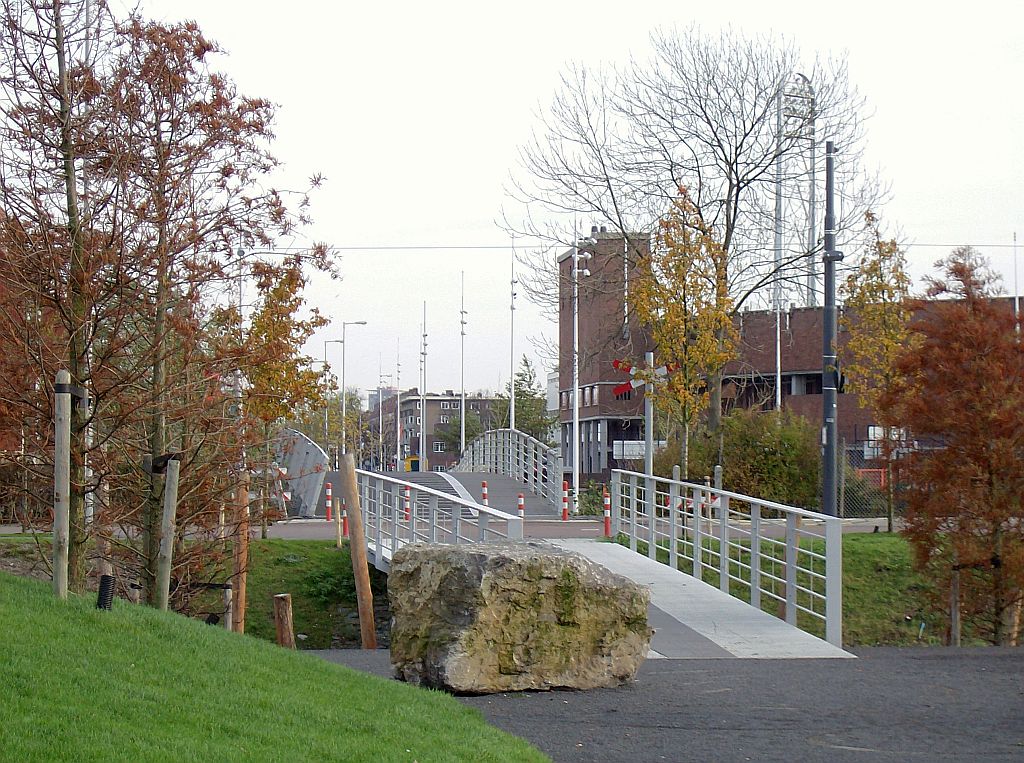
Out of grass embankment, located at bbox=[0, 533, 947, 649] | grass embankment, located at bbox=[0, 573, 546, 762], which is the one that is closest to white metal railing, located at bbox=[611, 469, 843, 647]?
grass embankment, located at bbox=[0, 533, 947, 649]

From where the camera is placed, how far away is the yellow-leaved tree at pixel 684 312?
24.5m

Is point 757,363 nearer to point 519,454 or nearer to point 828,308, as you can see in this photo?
point 519,454

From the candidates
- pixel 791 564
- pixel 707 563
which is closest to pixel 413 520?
pixel 707 563

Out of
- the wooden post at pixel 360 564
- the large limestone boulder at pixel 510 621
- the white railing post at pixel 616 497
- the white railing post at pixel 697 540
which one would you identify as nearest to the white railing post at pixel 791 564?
the white railing post at pixel 697 540

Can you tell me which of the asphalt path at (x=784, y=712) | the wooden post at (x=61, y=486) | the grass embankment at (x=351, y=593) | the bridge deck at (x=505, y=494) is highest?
the wooden post at (x=61, y=486)

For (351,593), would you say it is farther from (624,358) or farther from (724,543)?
(624,358)

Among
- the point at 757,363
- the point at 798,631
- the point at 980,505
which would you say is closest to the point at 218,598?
the point at 798,631

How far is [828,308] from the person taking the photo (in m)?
20.1

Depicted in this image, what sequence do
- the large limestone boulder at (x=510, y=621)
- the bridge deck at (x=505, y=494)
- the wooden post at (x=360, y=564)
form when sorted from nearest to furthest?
the large limestone boulder at (x=510, y=621)
the wooden post at (x=360, y=564)
the bridge deck at (x=505, y=494)

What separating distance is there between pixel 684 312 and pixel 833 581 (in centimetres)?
1288

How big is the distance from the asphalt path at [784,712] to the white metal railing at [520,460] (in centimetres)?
2014

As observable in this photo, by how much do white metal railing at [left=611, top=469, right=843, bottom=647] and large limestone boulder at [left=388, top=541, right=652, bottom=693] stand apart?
11.5 ft

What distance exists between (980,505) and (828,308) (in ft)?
22.4

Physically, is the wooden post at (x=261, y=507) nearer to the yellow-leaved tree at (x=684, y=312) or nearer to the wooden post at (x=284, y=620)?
the wooden post at (x=284, y=620)
